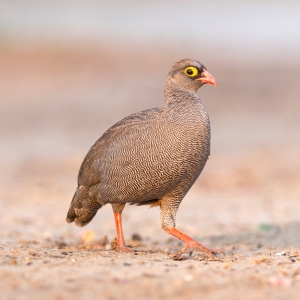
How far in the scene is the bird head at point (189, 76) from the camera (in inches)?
377

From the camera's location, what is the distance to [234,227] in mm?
12672

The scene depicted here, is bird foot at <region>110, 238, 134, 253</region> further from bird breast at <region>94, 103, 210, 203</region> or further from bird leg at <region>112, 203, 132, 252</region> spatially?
bird breast at <region>94, 103, 210, 203</region>

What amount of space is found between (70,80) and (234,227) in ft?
60.3

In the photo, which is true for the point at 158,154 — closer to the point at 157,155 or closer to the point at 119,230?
the point at 157,155

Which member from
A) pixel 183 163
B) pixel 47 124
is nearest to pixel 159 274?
pixel 183 163

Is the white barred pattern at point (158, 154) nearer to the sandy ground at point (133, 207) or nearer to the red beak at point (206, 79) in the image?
the red beak at point (206, 79)

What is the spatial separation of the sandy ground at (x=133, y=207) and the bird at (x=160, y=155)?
25.3 inches

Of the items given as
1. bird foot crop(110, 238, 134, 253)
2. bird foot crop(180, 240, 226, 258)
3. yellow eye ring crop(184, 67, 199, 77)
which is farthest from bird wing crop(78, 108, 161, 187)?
bird foot crop(180, 240, 226, 258)

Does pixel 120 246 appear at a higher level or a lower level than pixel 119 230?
lower

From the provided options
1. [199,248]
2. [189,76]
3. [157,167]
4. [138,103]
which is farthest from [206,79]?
[138,103]

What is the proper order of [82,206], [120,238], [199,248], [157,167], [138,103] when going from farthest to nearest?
[138,103] → [82,206] → [120,238] → [199,248] → [157,167]

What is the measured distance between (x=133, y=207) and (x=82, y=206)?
15.8ft

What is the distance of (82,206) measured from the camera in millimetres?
10086

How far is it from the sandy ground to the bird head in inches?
79.5
